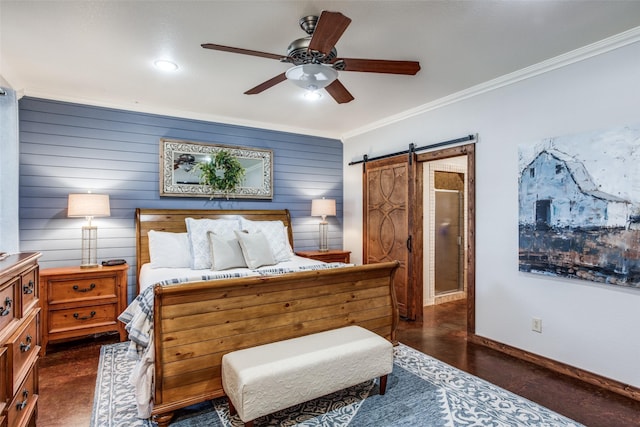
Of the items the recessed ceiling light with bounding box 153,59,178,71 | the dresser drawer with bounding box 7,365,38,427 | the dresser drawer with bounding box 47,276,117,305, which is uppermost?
the recessed ceiling light with bounding box 153,59,178,71

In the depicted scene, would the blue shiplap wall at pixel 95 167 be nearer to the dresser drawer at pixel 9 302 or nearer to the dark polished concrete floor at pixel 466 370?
the dark polished concrete floor at pixel 466 370

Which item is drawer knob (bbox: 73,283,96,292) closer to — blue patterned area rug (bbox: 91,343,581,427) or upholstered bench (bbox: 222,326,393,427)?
blue patterned area rug (bbox: 91,343,581,427)

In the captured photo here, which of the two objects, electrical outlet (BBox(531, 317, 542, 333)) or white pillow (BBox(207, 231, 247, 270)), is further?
white pillow (BBox(207, 231, 247, 270))

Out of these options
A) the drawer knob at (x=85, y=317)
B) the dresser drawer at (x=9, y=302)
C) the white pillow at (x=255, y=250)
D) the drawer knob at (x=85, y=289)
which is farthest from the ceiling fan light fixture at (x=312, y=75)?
the drawer knob at (x=85, y=317)

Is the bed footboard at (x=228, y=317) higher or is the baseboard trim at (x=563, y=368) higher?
the bed footboard at (x=228, y=317)

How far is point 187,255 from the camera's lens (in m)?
3.69

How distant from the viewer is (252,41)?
8.43 ft

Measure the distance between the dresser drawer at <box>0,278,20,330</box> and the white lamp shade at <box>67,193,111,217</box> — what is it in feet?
6.76

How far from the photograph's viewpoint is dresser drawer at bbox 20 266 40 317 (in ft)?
5.49

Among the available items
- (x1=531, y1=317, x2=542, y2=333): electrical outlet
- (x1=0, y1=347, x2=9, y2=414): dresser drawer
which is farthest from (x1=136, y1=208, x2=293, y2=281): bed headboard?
(x1=531, y1=317, x2=542, y2=333): electrical outlet

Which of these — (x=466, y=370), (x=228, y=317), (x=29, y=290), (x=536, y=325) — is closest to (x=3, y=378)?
(x=29, y=290)

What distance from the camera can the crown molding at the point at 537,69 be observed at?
8.14ft

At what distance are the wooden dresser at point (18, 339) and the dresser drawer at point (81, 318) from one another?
162cm

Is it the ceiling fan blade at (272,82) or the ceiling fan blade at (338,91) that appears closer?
the ceiling fan blade at (272,82)
